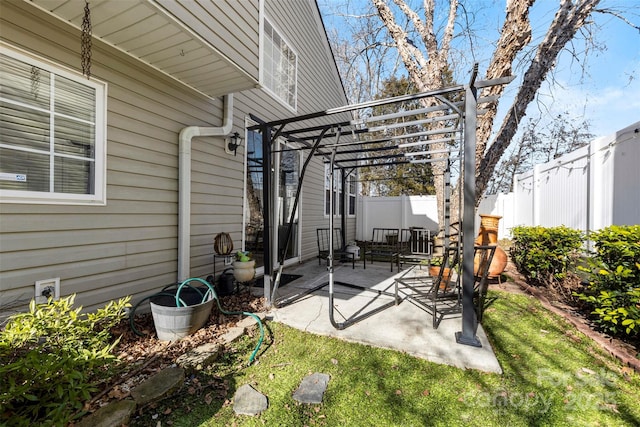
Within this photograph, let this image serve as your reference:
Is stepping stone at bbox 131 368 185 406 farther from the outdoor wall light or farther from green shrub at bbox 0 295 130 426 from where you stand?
the outdoor wall light

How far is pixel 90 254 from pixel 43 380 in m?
1.55

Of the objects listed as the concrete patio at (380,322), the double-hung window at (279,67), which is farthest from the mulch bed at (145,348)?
the double-hung window at (279,67)

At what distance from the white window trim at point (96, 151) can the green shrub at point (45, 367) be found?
3.57 ft

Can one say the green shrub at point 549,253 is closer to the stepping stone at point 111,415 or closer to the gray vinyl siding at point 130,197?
the gray vinyl siding at point 130,197

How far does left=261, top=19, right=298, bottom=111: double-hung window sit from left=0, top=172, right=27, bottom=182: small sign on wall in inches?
147

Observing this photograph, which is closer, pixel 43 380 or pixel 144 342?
pixel 43 380

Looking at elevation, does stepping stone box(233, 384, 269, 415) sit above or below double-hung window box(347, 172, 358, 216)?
below

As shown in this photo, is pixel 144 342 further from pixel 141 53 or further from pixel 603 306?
pixel 603 306

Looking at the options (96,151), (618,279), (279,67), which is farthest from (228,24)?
(618,279)

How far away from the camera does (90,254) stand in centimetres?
273

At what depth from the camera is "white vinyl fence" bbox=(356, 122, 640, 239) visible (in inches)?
161

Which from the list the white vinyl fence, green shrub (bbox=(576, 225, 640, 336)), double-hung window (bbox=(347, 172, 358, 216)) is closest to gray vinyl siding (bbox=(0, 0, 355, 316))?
green shrub (bbox=(576, 225, 640, 336))

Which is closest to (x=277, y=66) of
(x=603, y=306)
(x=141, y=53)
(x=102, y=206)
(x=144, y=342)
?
(x=141, y=53)

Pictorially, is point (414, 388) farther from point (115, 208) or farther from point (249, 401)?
point (115, 208)
